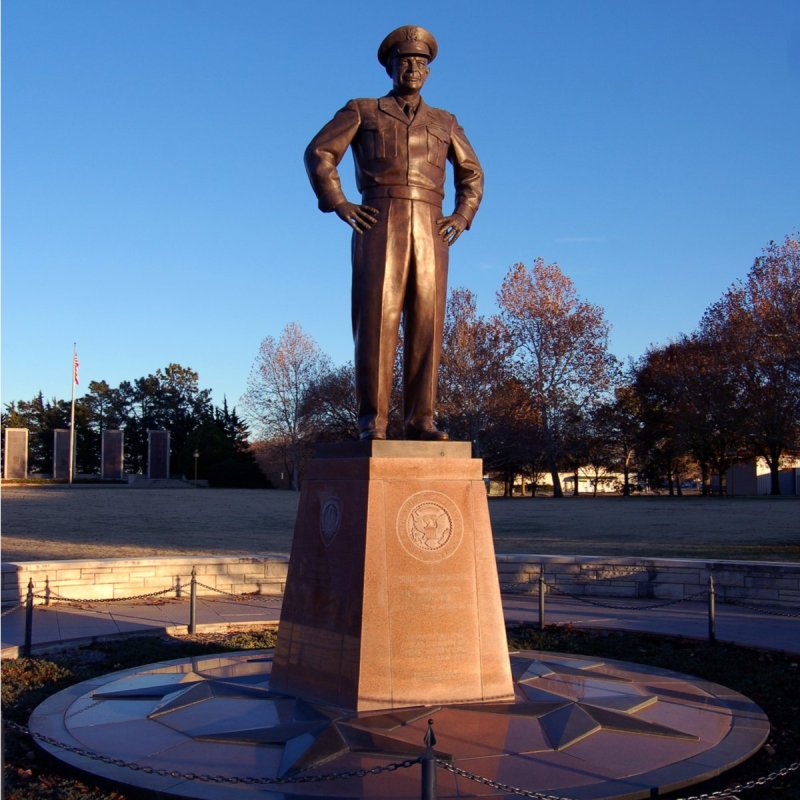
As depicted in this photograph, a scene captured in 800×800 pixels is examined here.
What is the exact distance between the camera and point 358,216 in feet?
21.4

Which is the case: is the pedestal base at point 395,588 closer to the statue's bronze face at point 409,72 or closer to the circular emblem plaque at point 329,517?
the circular emblem plaque at point 329,517

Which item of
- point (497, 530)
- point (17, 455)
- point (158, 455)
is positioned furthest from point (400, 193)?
point (158, 455)

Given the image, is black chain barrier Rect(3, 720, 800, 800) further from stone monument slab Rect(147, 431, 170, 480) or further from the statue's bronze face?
stone monument slab Rect(147, 431, 170, 480)

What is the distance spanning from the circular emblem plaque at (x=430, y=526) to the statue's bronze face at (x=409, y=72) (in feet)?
10.3

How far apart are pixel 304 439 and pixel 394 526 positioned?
162 feet

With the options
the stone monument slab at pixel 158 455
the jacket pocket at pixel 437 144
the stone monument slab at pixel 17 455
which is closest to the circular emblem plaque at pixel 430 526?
the jacket pocket at pixel 437 144

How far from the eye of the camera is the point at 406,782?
4562 mm

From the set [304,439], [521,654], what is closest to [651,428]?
[304,439]

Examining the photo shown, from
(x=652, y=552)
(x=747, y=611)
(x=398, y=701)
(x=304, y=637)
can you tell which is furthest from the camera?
(x=652, y=552)

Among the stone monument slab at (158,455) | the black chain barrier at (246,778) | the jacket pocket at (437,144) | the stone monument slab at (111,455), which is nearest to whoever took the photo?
the black chain barrier at (246,778)

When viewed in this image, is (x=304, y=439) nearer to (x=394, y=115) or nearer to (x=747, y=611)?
(x=747, y=611)

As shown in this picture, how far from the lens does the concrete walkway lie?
9.40 m

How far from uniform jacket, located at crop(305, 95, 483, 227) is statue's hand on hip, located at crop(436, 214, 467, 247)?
190 millimetres

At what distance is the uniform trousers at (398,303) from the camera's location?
6.56 metres
